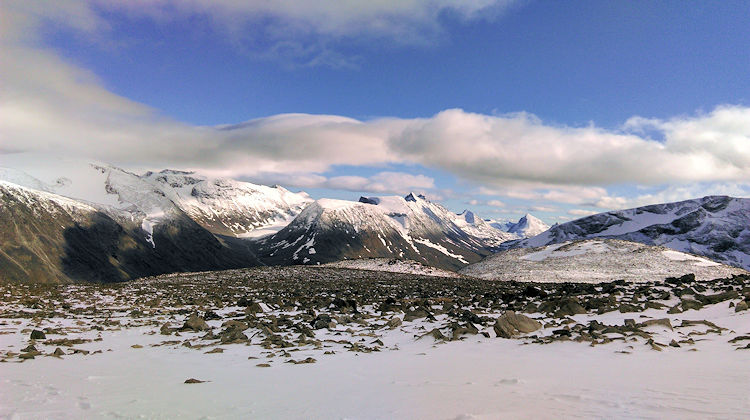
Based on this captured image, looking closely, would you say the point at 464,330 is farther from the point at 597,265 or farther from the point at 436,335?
the point at 597,265

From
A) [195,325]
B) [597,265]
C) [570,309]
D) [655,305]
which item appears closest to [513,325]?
[570,309]

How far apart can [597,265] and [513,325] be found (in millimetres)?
52617

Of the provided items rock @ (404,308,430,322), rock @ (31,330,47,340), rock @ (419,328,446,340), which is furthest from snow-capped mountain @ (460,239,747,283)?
rock @ (31,330,47,340)

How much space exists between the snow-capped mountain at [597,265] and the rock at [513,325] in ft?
138

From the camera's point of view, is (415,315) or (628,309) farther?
(415,315)

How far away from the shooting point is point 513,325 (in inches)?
567

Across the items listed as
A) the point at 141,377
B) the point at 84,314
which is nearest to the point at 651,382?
the point at 141,377

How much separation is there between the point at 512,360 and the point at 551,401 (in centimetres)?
410

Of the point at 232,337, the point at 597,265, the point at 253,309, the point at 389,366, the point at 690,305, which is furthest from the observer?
the point at 597,265

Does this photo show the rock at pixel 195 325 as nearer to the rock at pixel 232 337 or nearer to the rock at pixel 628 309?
the rock at pixel 232 337

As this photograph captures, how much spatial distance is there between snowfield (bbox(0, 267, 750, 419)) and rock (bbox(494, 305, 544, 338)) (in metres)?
0.47

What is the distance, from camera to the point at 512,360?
35.4 feet

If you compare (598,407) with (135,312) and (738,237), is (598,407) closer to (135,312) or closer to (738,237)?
(135,312)

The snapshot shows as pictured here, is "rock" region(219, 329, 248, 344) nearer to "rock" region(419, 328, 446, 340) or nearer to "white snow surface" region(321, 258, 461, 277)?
"rock" region(419, 328, 446, 340)
